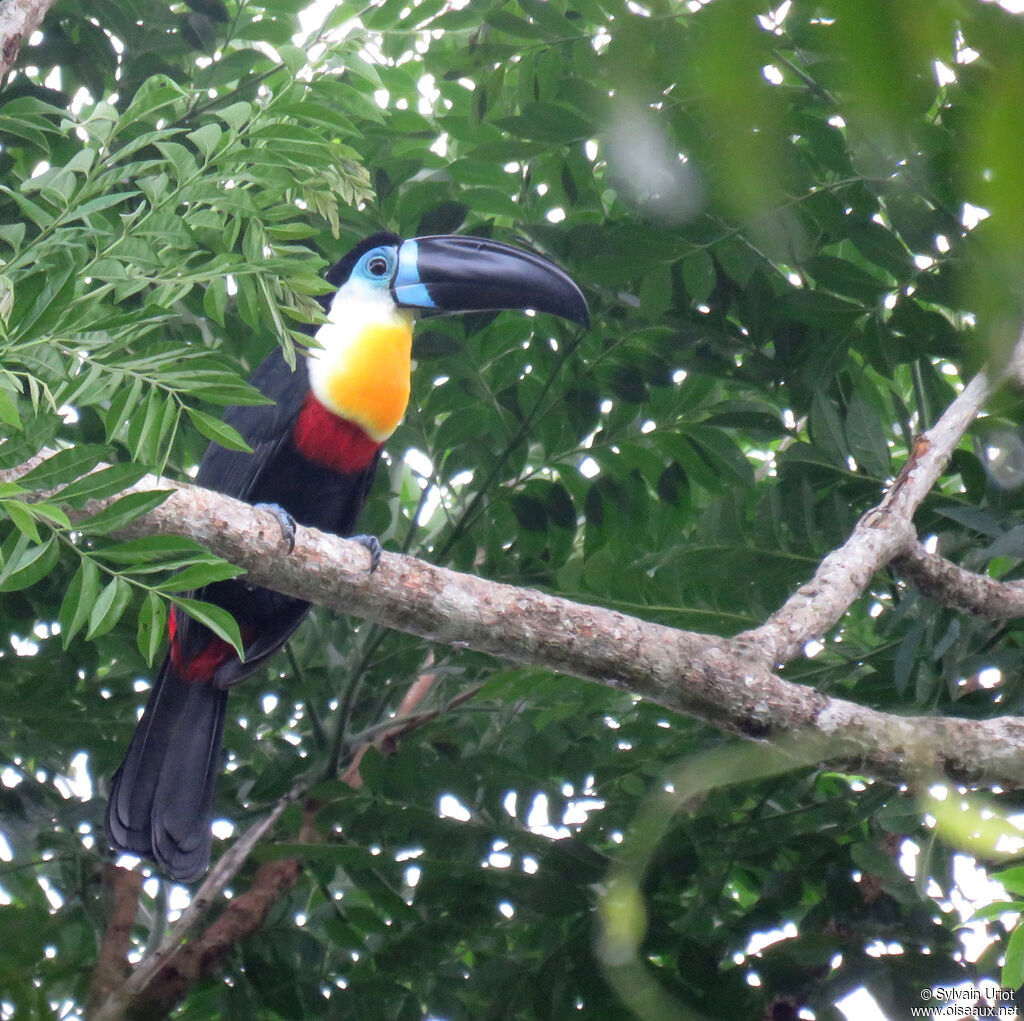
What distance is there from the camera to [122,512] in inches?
66.4

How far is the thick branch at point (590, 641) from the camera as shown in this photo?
1.89m

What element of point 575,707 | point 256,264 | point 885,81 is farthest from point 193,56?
point 885,81

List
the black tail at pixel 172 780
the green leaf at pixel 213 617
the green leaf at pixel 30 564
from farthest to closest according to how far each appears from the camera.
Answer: the black tail at pixel 172 780 → the green leaf at pixel 213 617 → the green leaf at pixel 30 564

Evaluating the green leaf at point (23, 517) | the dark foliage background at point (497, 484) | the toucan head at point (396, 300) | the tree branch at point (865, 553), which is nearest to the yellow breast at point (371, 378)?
the toucan head at point (396, 300)

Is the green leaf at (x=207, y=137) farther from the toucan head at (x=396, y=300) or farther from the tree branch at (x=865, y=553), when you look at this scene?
the tree branch at (x=865, y=553)

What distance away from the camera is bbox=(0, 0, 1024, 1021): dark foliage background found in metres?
1.84

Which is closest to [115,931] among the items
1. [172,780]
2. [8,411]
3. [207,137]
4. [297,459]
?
[172,780]

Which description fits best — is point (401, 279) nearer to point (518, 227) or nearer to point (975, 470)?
point (518, 227)

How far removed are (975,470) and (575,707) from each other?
1015 millimetres

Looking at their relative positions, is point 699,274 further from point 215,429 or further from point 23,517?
point 23,517

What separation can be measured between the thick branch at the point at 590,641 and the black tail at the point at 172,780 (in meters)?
1.02

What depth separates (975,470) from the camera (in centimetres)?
250

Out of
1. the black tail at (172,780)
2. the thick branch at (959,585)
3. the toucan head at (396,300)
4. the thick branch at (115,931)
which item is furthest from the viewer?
the toucan head at (396,300)

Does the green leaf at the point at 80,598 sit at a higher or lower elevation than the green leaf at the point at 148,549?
lower
